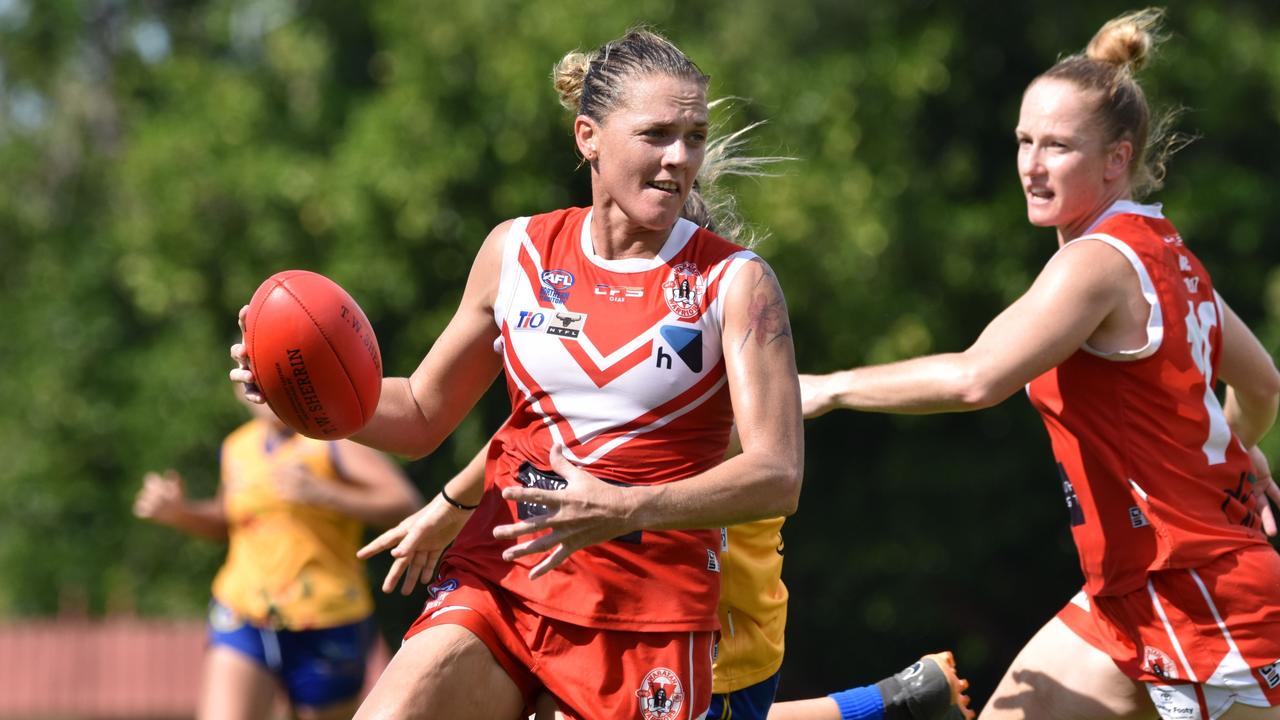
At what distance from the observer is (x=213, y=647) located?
23.0 ft

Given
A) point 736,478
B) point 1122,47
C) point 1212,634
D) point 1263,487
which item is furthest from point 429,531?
point 1263,487

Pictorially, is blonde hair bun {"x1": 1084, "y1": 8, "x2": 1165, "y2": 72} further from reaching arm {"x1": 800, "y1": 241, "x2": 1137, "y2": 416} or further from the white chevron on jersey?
the white chevron on jersey

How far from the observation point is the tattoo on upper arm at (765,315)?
356 cm

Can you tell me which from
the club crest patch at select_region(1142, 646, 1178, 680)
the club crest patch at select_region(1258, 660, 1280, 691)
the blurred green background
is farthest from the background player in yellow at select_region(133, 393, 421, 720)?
the blurred green background

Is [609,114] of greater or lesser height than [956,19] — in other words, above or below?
below

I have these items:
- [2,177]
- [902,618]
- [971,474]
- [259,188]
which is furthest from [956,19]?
[2,177]

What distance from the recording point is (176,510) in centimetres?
720

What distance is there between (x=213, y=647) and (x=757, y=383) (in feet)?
13.9

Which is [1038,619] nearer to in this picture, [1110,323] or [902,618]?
[902,618]

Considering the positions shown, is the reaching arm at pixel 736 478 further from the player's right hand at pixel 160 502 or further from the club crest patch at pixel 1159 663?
the player's right hand at pixel 160 502

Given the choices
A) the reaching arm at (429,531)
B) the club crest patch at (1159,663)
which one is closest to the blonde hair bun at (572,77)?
the reaching arm at (429,531)

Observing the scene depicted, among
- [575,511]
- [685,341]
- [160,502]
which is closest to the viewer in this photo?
[575,511]

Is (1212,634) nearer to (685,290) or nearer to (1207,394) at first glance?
(1207,394)

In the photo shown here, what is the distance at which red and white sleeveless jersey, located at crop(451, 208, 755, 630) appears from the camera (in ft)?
11.9
